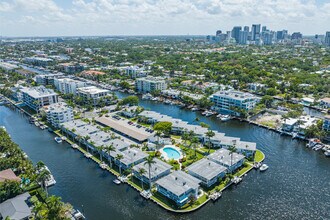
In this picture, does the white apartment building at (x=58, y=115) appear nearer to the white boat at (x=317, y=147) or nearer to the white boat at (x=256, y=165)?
the white boat at (x=256, y=165)

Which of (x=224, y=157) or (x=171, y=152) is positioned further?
(x=171, y=152)

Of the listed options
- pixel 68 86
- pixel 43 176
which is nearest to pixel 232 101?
pixel 43 176

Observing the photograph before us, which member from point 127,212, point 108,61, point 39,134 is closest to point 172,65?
point 108,61

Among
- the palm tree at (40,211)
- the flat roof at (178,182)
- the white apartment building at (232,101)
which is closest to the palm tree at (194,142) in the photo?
the flat roof at (178,182)

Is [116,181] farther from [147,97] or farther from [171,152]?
[147,97]

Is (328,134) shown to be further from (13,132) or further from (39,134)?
(13,132)

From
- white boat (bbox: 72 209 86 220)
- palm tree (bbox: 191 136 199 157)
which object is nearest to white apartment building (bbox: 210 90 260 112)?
palm tree (bbox: 191 136 199 157)
